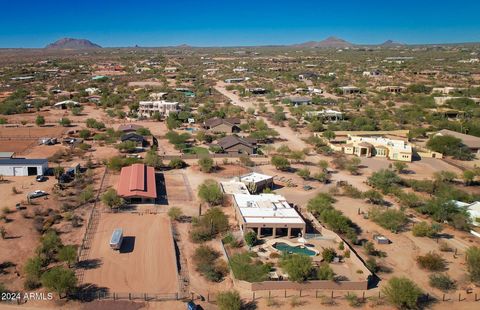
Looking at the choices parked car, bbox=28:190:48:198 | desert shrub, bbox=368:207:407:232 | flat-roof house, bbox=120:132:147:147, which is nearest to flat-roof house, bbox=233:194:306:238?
desert shrub, bbox=368:207:407:232

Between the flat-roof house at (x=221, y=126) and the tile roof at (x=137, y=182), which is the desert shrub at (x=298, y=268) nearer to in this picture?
the tile roof at (x=137, y=182)

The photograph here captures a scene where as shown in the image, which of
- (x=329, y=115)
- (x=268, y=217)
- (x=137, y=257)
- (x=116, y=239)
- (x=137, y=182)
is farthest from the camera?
(x=329, y=115)

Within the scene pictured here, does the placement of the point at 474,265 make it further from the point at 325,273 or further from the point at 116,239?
the point at 116,239

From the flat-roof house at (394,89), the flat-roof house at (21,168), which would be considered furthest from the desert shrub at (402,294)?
the flat-roof house at (394,89)

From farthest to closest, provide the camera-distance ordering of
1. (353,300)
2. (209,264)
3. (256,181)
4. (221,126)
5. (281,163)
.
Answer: (221,126), (281,163), (256,181), (209,264), (353,300)

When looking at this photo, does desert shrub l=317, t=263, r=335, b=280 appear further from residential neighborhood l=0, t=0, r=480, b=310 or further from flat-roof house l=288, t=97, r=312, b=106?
flat-roof house l=288, t=97, r=312, b=106

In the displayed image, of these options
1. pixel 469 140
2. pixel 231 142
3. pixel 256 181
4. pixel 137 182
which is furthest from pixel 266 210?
A: pixel 469 140
